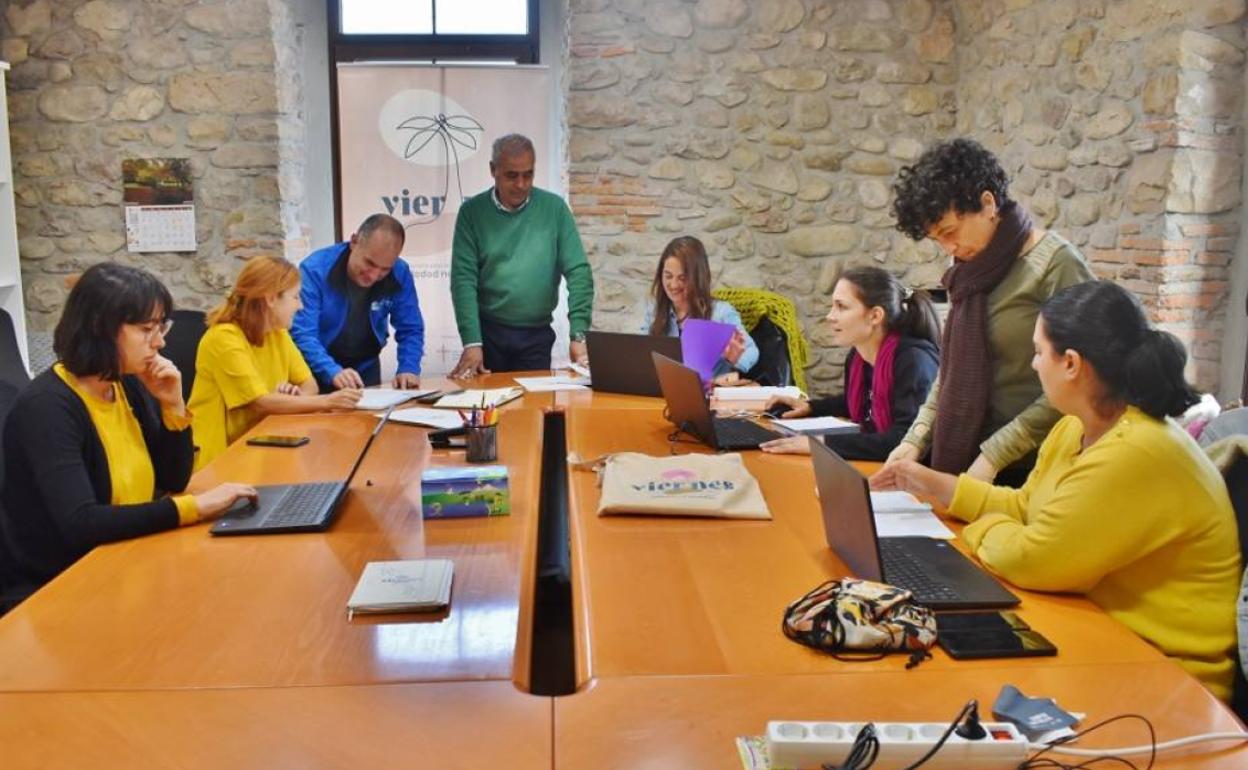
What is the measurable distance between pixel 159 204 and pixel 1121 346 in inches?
174

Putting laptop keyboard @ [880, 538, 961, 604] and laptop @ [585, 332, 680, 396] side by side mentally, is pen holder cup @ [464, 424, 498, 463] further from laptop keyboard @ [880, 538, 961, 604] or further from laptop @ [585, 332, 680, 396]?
laptop keyboard @ [880, 538, 961, 604]

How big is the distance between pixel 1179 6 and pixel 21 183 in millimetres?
4847

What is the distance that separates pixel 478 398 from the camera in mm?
3338

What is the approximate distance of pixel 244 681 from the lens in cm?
134

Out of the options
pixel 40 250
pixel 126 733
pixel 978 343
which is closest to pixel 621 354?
pixel 978 343

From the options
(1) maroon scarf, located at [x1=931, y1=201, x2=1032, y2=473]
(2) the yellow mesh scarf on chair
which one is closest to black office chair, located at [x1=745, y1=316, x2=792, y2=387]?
(2) the yellow mesh scarf on chair

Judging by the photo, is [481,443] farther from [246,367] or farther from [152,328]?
[246,367]

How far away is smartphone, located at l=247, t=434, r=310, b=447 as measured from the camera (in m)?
2.73

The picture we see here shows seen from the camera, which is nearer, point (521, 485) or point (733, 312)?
point (521, 485)

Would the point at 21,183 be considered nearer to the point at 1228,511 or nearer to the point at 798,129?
the point at 798,129

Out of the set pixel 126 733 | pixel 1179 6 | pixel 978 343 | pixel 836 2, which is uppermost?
pixel 836 2

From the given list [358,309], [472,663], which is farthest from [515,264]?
[472,663]

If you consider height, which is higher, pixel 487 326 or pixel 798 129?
pixel 798 129

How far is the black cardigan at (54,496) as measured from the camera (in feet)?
6.31
